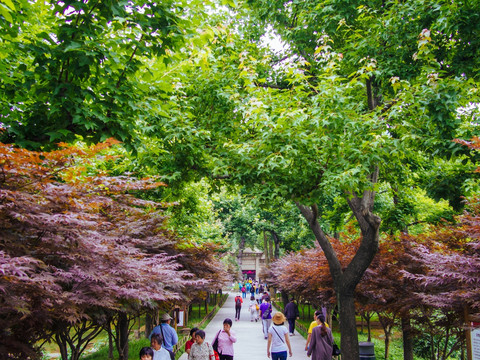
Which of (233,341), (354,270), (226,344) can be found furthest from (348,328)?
(226,344)

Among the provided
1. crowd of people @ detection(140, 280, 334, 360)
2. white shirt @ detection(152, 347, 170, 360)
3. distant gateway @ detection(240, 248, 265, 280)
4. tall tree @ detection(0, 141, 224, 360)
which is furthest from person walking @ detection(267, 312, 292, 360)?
distant gateway @ detection(240, 248, 265, 280)

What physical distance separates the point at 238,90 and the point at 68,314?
24.5 feet

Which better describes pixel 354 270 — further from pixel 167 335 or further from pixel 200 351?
pixel 167 335

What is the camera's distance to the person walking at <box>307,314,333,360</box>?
8.63 metres

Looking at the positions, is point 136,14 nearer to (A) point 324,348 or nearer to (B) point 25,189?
(B) point 25,189

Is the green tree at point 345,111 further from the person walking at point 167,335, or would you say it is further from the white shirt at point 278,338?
the person walking at point 167,335

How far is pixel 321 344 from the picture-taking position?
870cm

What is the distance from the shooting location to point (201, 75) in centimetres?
1038

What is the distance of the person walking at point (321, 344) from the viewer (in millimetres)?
8633

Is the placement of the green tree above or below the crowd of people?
above

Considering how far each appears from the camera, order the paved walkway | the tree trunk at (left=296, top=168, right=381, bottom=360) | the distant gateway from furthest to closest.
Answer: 1. the distant gateway
2. the paved walkway
3. the tree trunk at (left=296, top=168, right=381, bottom=360)

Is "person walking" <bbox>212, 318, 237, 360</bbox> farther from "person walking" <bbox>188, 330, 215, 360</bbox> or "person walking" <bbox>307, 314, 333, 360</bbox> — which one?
"person walking" <bbox>307, 314, 333, 360</bbox>

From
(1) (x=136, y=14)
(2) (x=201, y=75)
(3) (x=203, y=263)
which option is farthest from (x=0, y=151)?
(3) (x=203, y=263)

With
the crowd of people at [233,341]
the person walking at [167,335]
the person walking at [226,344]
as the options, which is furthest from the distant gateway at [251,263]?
the person walking at [167,335]
